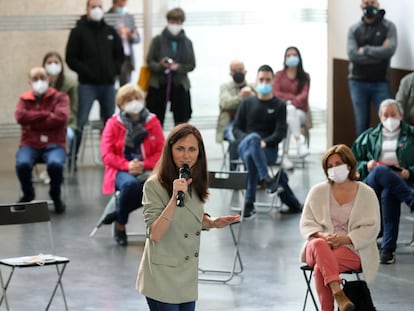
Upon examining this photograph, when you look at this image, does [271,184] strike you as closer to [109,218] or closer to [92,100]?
[109,218]

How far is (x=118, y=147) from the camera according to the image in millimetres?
9000

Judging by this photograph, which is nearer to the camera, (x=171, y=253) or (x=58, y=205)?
(x=171, y=253)

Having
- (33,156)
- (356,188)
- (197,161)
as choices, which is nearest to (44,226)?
(33,156)

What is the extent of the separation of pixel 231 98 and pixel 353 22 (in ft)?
6.12

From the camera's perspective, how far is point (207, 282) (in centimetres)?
767

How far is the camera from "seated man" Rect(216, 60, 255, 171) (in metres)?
11.6

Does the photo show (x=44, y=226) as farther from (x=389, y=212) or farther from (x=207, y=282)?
(x=389, y=212)

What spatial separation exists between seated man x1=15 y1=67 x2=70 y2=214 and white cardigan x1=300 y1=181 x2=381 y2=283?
3.93 meters

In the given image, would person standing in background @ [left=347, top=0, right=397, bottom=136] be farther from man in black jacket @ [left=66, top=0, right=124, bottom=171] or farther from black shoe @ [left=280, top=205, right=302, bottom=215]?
man in black jacket @ [left=66, top=0, right=124, bottom=171]

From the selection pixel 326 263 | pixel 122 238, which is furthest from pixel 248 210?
pixel 326 263

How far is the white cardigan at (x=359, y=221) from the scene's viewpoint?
21.5ft

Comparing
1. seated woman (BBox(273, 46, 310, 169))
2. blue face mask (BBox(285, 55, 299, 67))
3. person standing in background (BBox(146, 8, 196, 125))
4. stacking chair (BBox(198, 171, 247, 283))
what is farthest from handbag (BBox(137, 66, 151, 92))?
stacking chair (BBox(198, 171, 247, 283))

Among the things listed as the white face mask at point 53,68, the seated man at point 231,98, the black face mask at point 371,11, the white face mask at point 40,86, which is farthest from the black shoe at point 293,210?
the white face mask at point 53,68

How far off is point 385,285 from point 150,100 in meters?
5.52
